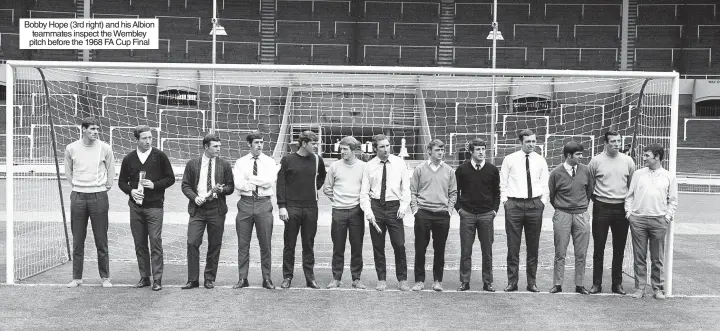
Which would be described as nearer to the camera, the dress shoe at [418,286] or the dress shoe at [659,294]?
the dress shoe at [659,294]

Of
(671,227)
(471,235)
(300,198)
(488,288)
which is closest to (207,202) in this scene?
(300,198)

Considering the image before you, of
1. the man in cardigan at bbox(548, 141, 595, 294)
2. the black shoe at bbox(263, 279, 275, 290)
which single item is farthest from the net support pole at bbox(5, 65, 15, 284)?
the man in cardigan at bbox(548, 141, 595, 294)

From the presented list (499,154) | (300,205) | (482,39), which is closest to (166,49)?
(482,39)

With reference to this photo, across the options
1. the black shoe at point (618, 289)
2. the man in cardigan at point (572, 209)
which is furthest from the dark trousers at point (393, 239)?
the black shoe at point (618, 289)

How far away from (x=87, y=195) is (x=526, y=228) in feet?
17.2

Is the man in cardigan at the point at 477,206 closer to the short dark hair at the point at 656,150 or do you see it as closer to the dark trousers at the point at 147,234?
the short dark hair at the point at 656,150

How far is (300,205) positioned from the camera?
10.2 meters

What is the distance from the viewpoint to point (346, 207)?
10.2 m

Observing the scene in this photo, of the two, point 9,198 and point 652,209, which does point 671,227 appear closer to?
point 652,209

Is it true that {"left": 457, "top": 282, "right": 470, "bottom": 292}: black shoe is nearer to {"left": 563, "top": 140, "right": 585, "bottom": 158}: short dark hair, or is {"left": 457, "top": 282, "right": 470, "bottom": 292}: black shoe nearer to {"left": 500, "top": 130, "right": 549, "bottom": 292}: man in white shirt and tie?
{"left": 500, "top": 130, "right": 549, "bottom": 292}: man in white shirt and tie

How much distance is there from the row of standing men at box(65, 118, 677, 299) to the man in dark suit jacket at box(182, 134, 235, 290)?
1 centimetres

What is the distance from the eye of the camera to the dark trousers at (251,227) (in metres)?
10.1

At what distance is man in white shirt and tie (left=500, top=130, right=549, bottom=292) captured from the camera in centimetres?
1008

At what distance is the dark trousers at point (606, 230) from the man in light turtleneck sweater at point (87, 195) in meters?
5.83
